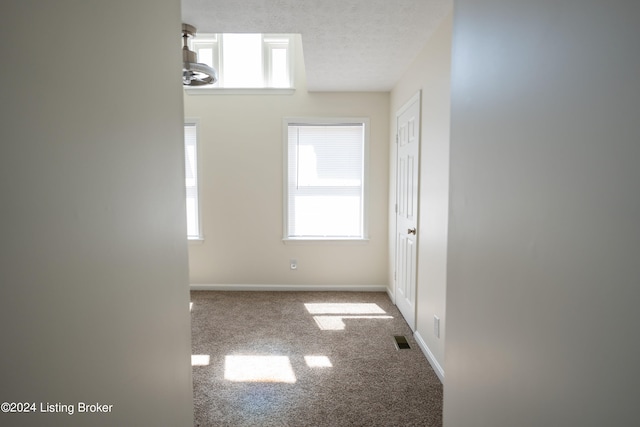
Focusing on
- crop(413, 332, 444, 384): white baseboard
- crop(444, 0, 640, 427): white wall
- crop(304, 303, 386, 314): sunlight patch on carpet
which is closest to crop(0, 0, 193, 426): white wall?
crop(444, 0, 640, 427): white wall

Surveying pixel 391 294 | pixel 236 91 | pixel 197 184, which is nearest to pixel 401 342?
pixel 391 294

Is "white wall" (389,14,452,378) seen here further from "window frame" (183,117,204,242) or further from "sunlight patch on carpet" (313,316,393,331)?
"window frame" (183,117,204,242)

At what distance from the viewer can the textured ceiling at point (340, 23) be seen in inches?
92.5

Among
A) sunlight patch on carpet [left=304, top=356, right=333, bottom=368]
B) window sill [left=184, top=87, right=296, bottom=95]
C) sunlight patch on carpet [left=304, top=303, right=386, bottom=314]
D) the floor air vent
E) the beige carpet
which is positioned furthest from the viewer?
window sill [left=184, top=87, right=296, bottom=95]

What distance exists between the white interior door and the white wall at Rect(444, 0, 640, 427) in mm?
2014

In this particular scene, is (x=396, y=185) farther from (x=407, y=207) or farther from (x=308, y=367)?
(x=308, y=367)

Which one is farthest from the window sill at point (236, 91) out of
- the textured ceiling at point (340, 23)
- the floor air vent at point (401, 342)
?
the floor air vent at point (401, 342)

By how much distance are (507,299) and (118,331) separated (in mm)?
1039

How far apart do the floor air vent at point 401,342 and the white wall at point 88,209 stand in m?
2.19

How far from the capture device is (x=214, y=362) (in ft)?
9.31

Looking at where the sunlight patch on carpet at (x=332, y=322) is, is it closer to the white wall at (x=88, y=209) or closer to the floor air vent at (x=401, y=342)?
the floor air vent at (x=401, y=342)

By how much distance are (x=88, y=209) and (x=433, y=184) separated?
2.39 metres

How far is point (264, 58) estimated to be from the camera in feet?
14.9

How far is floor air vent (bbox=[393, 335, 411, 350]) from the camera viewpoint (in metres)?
3.09
